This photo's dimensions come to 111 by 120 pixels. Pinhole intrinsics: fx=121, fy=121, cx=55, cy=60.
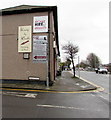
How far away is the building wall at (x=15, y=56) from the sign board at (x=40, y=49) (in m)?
0.49

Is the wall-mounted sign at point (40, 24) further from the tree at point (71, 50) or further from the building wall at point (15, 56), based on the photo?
the tree at point (71, 50)

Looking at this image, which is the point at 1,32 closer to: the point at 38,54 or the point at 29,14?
the point at 29,14

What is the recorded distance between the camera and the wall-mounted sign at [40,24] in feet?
38.3

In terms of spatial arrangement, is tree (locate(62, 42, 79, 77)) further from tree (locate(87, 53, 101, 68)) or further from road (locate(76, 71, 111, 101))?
tree (locate(87, 53, 101, 68))

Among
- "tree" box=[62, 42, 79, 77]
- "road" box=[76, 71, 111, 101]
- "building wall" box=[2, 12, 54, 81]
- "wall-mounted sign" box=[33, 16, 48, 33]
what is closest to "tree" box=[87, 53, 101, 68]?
"road" box=[76, 71, 111, 101]

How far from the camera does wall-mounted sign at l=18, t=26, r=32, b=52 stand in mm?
11883

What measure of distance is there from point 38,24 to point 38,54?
2933mm

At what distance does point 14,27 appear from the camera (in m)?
12.4

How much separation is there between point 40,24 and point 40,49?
96.3 inches

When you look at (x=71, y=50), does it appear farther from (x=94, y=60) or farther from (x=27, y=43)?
(x=94, y=60)

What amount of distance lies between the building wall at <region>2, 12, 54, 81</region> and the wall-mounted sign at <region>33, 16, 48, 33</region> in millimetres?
379

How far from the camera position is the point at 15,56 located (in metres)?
12.0

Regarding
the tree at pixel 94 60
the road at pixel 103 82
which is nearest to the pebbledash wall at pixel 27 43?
the road at pixel 103 82

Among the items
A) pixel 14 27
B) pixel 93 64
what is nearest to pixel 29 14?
pixel 14 27
